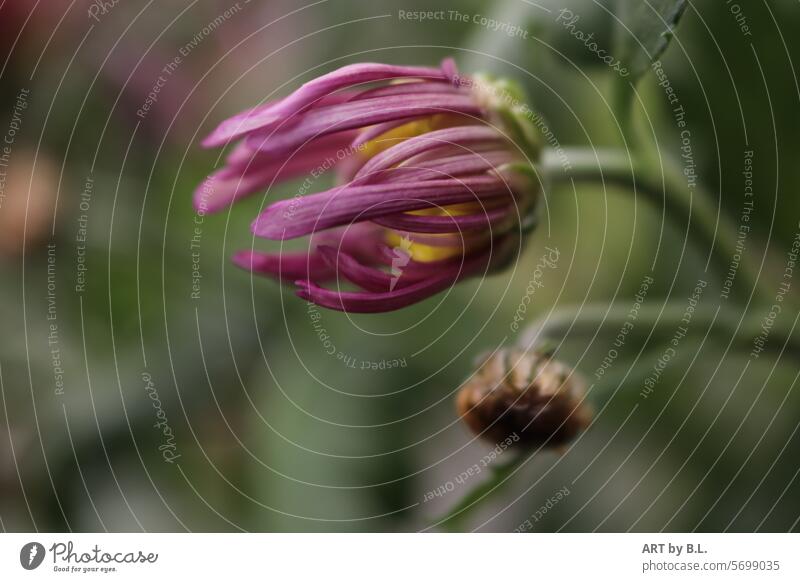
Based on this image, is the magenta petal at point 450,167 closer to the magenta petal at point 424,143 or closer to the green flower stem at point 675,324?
the magenta petal at point 424,143

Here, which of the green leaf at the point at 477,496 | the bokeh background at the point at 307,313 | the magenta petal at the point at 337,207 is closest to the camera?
the magenta petal at the point at 337,207

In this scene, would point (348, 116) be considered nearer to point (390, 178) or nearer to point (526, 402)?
point (390, 178)

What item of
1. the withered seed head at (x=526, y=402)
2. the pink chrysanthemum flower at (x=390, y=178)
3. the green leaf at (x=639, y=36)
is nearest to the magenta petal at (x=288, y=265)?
the pink chrysanthemum flower at (x=390, y=178)

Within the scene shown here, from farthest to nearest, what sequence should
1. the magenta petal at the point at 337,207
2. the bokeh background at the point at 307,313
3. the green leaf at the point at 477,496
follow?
the bokeh background at the point at 307,313
the green leaf at the point at 477,496
the magenta petal at the point at 337,207

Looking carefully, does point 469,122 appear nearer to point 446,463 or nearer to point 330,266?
point 330,266

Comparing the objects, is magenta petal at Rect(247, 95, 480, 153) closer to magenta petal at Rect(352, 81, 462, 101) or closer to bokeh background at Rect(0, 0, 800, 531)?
magenta petal at Rect(352, 81, 462, 101)
